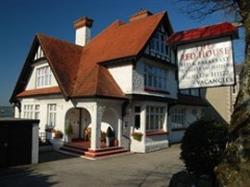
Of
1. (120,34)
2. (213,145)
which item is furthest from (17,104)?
(213,145)

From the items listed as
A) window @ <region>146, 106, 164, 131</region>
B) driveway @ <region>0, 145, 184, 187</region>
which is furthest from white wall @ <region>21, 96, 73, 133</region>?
window @ <region>146, 106, 164, 131</region>

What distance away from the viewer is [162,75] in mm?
20688

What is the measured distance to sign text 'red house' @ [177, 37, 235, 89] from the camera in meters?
6.50

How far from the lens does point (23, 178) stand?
10.7 metres

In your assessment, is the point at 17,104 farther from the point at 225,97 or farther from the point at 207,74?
the point at 225,97

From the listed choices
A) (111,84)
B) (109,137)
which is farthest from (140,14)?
(109,137)

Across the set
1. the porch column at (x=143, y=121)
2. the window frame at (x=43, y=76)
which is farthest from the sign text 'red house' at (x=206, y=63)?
the window frame at (x=43, y=76)

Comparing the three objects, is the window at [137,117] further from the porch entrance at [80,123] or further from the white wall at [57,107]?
the white wall at [57,107]

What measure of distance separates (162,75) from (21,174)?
12616 mm

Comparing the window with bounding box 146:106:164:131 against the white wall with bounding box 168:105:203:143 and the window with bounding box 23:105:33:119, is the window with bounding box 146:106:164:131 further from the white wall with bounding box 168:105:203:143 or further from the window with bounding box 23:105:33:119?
the window with bounding box 23:105:33:119

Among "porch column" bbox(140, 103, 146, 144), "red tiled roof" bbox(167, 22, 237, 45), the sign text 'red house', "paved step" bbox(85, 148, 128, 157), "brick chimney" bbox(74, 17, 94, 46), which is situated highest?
"brick chimney" bbox(74, 17, 94, 46)

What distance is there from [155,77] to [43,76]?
27.6 ft

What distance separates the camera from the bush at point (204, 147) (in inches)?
307

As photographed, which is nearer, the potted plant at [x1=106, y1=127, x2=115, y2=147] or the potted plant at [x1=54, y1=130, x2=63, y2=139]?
the potted plant at [x1=106, y1=127, x2=115, y2=147]
